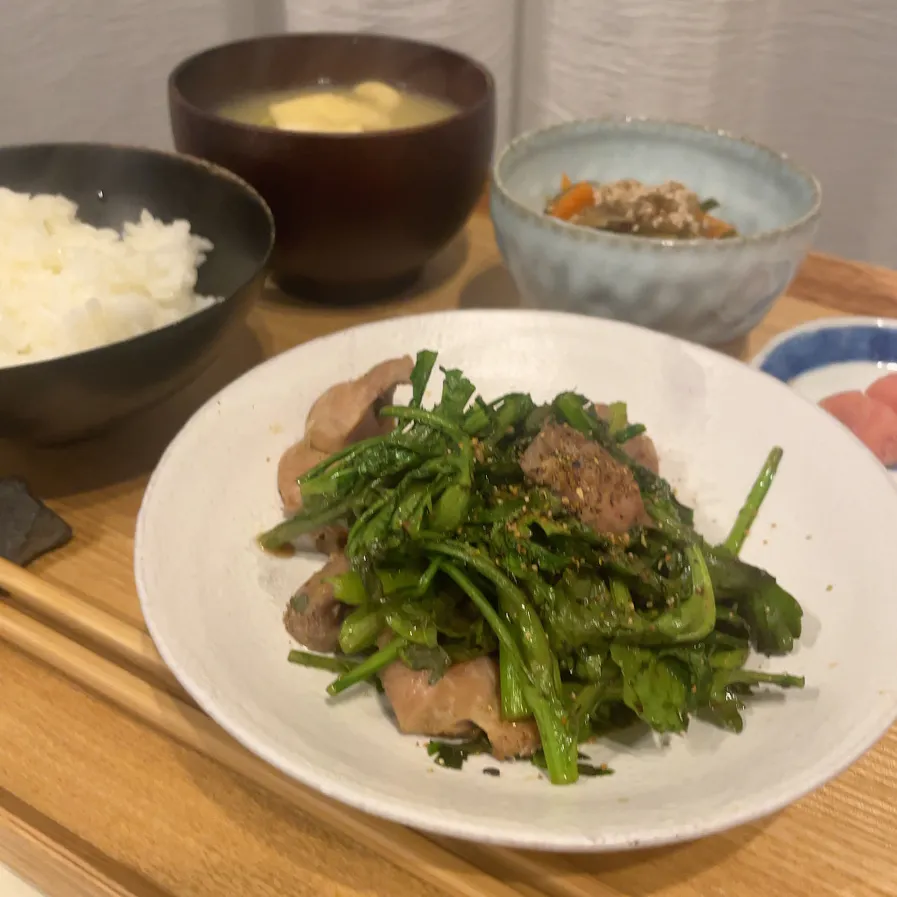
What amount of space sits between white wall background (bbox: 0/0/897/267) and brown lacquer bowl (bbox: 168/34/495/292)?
0.33 m

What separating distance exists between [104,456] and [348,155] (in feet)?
1.94

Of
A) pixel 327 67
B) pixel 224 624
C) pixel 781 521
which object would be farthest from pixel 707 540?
pixel 327 67

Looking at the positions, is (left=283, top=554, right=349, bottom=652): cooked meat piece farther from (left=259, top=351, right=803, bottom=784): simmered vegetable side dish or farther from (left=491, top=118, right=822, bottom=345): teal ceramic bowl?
(left=491, top=118, right=822, bottom=345): teal ceramic bowl

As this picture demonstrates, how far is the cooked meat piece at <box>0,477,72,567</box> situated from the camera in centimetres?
109

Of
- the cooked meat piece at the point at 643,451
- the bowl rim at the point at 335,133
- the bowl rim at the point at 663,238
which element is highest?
the bowl rim at the point at 335,133

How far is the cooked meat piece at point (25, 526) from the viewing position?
1.09m

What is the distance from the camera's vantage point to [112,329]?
1.16 metres

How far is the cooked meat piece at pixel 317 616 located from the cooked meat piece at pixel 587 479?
25 cm

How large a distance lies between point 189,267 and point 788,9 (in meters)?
1.60

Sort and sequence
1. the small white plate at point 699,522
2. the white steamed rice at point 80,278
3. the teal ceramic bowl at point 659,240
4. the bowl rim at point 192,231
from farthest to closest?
the teal ceramic bowl at point 659,240 → the white steamed rice at point 80,278 → the bowl rim at point 192,231 → the small white plate at point 699,522

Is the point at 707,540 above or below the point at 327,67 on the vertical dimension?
below

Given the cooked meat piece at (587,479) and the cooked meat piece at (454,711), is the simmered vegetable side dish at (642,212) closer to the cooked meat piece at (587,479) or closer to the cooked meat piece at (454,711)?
the cooked meat piece at (587,479)

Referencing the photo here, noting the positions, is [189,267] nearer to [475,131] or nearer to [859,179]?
[475,131]

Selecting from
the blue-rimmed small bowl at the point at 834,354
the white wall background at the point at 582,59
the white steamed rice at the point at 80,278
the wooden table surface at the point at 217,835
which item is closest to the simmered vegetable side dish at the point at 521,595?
the wooden table surface at the point at 217,835
